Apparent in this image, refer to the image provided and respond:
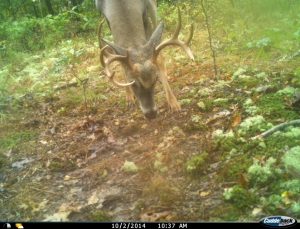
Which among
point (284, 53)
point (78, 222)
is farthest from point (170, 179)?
point (284, 53)

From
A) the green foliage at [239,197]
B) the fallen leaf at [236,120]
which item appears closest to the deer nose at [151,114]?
the fallen leaf at [236,120]

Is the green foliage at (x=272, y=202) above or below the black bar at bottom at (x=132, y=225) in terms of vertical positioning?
below

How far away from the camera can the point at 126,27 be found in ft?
18.8

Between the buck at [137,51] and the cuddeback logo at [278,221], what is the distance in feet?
9.16

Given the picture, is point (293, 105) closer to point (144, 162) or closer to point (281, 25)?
point (281, 25)

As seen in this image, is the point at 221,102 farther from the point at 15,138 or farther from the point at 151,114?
the point at 15,138

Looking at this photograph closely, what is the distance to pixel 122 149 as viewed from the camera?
496 centimetres

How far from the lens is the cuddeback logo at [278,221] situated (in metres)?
2.57

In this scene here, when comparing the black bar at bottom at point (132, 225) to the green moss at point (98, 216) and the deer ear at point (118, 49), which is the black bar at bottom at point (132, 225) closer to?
A: the green moss at point (98, 216)

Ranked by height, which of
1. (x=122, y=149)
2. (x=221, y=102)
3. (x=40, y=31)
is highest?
(x=40, y=31)

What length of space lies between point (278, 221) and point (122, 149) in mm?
2673

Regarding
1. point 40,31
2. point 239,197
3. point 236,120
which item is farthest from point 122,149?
point 40,31

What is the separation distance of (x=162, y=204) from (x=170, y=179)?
1.56 feet

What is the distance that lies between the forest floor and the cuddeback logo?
0.26 m
